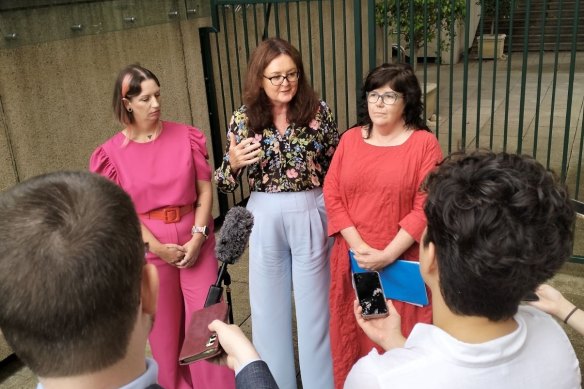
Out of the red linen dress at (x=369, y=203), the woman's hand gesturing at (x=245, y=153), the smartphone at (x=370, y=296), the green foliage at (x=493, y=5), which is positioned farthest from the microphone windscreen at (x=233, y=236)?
the green foliage at (x=493, y=5)

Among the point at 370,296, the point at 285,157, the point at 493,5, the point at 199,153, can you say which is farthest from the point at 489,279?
the point at 493,5

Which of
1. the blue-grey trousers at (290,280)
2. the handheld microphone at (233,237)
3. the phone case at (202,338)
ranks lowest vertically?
the blue-grey trousers at (290,280)

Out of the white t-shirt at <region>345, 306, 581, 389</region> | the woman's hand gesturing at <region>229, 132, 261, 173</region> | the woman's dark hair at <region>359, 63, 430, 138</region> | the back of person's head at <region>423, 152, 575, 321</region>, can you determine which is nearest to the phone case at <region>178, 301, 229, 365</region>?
the white t-shirt at <region>345, 306, 581, 389</region>

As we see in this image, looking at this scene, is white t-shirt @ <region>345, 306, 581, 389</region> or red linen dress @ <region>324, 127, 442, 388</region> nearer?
white t-shirt @ <region>345, 306, 581, 389</region>

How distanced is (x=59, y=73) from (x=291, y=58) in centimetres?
189

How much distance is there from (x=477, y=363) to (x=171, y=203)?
200cm

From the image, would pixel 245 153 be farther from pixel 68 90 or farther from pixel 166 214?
pixel 68 90

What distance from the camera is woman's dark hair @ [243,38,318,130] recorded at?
9.45 ft

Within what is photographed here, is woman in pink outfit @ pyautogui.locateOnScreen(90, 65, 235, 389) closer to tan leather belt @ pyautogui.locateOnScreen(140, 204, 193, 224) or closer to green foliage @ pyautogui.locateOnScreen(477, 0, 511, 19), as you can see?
tan leather belt @ pyautogui.locateOnScreen(140, 204, 193, 224)

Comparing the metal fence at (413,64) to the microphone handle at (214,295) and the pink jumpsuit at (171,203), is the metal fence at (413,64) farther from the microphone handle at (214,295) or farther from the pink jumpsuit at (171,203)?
the pink jumpsuit at (171,203)

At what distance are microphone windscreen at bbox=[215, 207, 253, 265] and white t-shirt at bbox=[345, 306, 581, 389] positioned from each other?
2.84 ft

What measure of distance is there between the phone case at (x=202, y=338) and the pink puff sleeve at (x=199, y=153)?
1.37 m

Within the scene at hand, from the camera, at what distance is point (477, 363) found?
48.9 inches

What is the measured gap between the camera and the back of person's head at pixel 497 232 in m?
1.24
